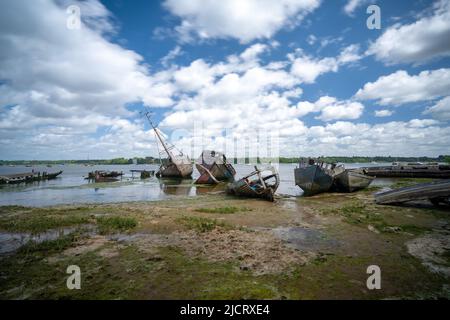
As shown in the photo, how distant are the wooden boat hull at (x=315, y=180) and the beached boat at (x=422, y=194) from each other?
256 inches

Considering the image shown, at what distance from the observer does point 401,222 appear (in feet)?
37.3

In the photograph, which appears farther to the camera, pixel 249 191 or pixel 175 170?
pixel 175 170

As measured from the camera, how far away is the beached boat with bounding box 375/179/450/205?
1379 centimetres

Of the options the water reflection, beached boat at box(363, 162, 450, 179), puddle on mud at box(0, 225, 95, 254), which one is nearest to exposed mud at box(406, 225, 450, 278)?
puddle on mud at box(0, 225, 95, 254)

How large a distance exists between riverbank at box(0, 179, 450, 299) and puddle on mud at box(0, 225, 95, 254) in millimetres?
47

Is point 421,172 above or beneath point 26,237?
above

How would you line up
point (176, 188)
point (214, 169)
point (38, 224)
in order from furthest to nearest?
point (214, 169)
point (176, 188)
point (38, 224)

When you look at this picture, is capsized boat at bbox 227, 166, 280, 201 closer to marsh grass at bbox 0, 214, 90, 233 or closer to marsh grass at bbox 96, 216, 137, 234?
marsh grass at bbox 96, 216, 137, 234

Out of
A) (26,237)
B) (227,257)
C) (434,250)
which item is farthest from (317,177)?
(26,237)

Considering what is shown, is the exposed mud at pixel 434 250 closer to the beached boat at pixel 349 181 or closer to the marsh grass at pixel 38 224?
the marsh grass at pixel 38 224

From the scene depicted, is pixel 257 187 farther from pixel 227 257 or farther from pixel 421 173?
pixel 421 173

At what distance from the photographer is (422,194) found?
14.5 meters

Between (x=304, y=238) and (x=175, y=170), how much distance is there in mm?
41413
